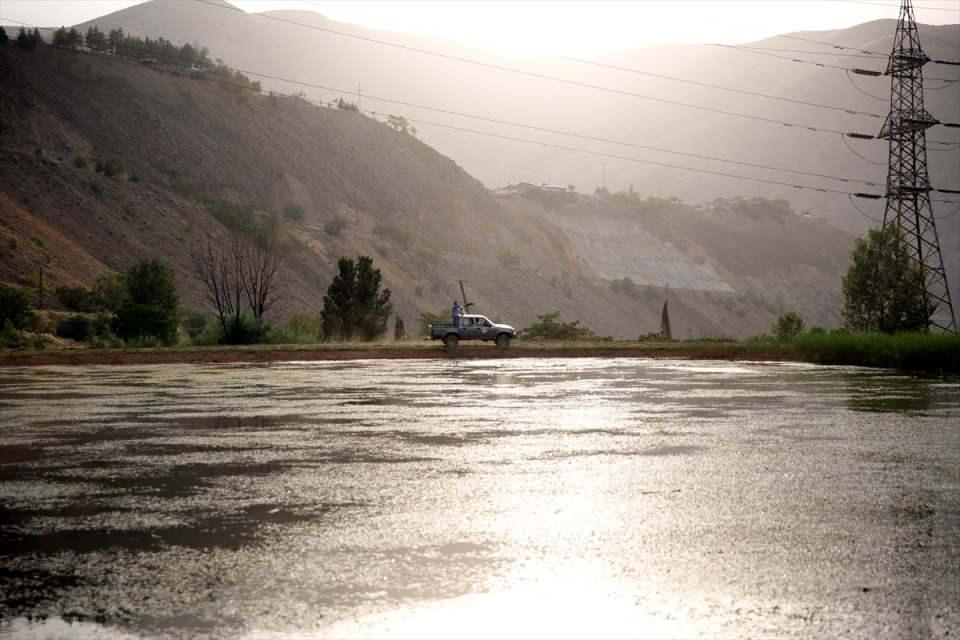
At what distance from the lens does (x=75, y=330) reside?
155ft

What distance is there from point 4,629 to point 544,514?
13.6 ft

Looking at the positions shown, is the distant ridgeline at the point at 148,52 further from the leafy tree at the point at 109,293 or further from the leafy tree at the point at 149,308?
the leafy tree at the point at 149,308

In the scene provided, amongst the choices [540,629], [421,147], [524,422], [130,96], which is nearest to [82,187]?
[130,96]

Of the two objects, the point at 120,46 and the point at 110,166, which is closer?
the point at 110,166

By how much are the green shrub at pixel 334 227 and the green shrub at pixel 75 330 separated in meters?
38.5

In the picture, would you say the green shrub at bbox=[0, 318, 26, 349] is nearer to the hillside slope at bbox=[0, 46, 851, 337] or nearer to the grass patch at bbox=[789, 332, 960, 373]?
the hillside slope at bbox=[0, 46, 851, 337]

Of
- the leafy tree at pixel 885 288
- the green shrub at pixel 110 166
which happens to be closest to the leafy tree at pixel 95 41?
the green shrub at pixel 110 166

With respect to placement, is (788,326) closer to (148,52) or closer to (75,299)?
(75,299)

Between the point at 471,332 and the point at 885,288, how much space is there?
728 inches

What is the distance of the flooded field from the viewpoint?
547cm

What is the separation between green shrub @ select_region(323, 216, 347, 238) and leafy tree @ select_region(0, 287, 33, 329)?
130 feet

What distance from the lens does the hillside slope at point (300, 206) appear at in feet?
218

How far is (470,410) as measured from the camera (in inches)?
663

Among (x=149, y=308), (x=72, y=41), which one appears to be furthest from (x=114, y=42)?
(x=149, y=308)
